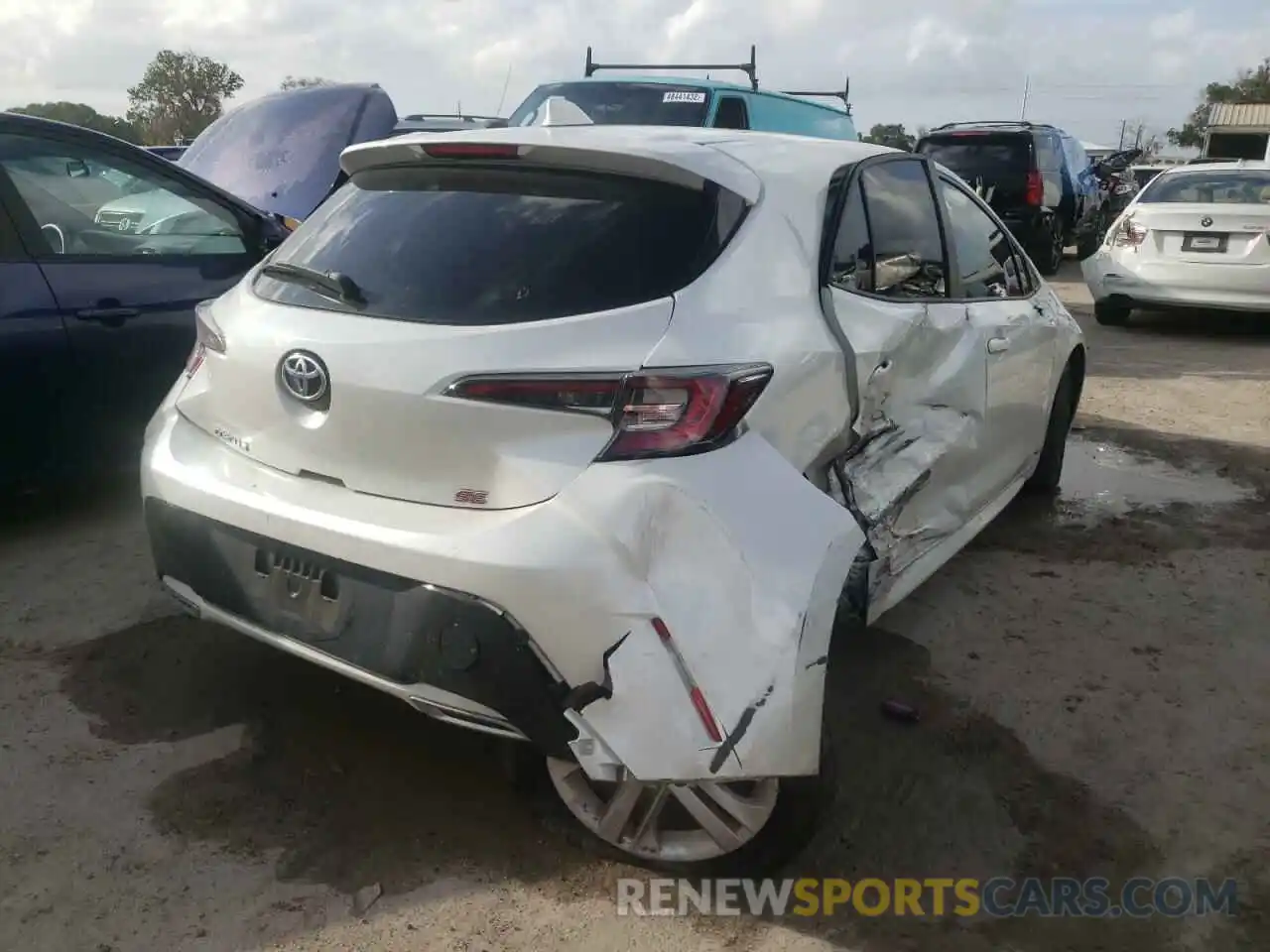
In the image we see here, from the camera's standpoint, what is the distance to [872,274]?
323 centimetres

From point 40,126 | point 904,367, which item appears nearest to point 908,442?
point 904,367

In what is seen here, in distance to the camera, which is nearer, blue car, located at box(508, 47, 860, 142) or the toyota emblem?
the toyota emblem

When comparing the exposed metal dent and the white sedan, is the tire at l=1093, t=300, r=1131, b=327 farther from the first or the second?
the exposed metal dent

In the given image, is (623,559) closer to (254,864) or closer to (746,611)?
(746,611)

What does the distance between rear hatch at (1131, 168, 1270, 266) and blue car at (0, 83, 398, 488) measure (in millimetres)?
7787

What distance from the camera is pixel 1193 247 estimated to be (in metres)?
9.65

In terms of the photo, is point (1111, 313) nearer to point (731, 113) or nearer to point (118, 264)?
point (731, 113)

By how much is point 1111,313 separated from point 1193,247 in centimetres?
107

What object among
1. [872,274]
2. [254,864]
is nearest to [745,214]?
[872,274]

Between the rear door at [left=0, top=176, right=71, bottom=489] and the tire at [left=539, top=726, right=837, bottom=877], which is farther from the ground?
the rear door at [left=0, top=176, right=71, bottom=489]

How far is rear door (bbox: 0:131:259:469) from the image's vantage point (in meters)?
4.24

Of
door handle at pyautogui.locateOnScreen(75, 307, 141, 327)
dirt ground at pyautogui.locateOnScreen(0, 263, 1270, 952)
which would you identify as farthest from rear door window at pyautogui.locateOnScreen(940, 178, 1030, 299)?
door handle at pyautogui.locateOnScreen(75, 307, 141, 327)

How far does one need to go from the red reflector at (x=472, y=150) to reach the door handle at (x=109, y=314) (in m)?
2.02

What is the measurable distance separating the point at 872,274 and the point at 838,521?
1.00m
